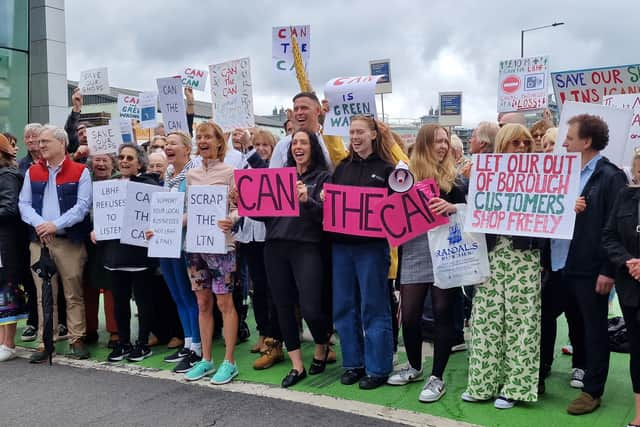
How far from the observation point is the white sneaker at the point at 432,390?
4.56 m

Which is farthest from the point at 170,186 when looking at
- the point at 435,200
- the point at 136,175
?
the point at 435,200

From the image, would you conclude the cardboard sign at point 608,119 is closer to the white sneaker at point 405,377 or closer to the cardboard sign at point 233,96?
the white sneaker at point 405,377

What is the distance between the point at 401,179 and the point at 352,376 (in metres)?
1.68

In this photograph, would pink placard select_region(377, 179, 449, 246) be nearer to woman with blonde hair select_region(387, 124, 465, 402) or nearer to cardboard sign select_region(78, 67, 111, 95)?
woman with blonde hair select_region(387, 124, 465, 402)

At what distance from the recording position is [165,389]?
511 centimetres

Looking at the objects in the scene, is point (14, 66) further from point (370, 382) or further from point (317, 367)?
point (370, 382)

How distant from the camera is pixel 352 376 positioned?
16.6ft

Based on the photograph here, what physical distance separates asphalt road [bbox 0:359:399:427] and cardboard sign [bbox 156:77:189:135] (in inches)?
138

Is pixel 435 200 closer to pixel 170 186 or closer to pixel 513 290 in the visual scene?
pixel 513 290

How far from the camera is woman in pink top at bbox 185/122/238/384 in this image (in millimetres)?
5254

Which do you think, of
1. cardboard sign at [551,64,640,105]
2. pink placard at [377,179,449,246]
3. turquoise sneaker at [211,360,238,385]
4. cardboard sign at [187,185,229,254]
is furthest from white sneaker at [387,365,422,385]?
cardboard sign at [551,64,640,105]

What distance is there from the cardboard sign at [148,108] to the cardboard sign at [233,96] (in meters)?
2.86

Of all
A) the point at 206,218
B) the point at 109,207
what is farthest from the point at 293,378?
the point at 109,207

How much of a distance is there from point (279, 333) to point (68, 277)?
229 centimetres
